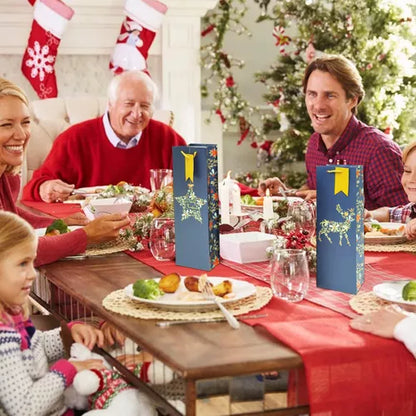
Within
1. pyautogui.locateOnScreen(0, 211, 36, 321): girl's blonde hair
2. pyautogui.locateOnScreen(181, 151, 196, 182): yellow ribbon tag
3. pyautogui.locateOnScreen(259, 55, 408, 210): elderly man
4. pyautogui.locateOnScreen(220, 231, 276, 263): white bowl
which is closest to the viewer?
pyautogui.locateOnScreen(0, 211, 36, 321): girl's blonde hair

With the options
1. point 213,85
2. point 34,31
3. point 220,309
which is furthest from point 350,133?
point 213,85

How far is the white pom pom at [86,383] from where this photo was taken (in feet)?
5.59

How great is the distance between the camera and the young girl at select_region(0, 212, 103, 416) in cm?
160

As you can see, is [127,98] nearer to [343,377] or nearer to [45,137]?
[45,137]

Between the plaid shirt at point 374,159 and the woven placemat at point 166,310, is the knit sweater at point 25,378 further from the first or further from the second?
the plaid shirt at point 374,159

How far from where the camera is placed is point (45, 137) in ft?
14.3

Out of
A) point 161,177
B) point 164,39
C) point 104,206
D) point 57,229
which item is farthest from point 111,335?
point 164,39

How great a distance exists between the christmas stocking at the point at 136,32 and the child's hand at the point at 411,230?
11.3 feet

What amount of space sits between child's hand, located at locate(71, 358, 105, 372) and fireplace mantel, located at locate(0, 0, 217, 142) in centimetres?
403

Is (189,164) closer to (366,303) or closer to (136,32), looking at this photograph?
(366,303)

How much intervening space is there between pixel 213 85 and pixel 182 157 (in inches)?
172

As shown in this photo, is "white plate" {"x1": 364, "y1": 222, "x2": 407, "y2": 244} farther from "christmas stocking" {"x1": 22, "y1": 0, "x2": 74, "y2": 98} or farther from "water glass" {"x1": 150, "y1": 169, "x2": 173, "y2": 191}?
"christmas stocking" {"x1": 22, "y1": 0, "x2": 74, "y2": 98}

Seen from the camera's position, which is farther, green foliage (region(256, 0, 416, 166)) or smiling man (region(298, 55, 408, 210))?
green foliage (region(256, 0, 416, 166))

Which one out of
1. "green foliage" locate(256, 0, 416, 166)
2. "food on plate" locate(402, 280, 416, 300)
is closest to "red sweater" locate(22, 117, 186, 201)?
"green foliage" locate(256, 0, 416, 166)
